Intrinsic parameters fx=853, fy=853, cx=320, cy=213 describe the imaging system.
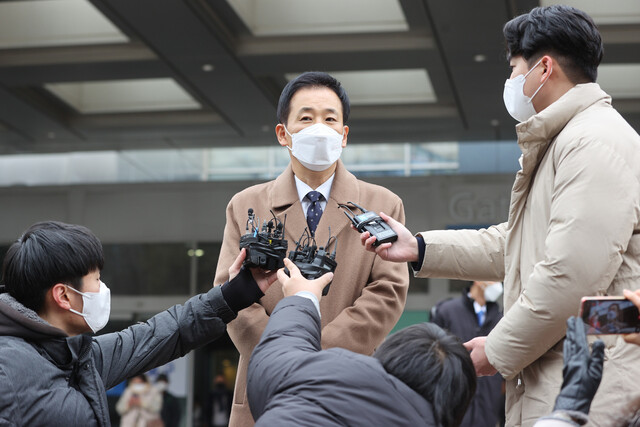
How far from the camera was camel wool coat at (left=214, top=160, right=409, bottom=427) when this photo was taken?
327 cm

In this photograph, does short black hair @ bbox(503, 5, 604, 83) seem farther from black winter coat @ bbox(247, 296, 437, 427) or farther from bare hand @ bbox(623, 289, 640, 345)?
black winter coat @ bbox(247, 296, 437, 427)

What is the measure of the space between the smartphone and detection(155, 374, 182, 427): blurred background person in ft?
35.5

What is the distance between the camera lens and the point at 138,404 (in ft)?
39.8

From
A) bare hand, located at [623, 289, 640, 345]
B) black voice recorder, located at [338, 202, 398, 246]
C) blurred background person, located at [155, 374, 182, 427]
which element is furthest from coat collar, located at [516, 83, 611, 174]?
blurred background person, located at [155, 374, 182, 427]

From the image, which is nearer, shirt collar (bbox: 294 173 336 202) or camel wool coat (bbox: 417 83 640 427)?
camel wool coat (bbox: 417 83 640 427)

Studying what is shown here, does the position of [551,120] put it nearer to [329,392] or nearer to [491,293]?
[329,392]

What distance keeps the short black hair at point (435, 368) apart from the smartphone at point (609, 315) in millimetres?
340

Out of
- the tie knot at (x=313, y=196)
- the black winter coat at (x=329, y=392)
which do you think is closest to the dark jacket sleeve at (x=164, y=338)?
the tie knot at (x=313, y=196)

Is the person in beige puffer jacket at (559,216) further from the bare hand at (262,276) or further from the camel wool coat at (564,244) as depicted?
the bare hand at (262,276)

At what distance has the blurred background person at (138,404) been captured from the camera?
1208 centimetres

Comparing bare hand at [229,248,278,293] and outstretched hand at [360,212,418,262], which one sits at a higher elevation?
outstretched hand at [360,212,418,262]

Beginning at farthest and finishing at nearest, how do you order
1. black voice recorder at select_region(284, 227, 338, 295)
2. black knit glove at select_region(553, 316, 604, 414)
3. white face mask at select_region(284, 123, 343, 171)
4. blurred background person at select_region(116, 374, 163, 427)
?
blurred background person at select_region(116, 374, 163, 427)
white face mask at select_region(284, 123, 343, 171)
black voice recorder at select_region(284, 227, 338, 295)
black knit glove at select_region(553, 316, 604, 414)

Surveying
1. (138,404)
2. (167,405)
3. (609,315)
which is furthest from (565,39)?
(167,405)

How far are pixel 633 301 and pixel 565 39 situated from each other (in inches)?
39.3
